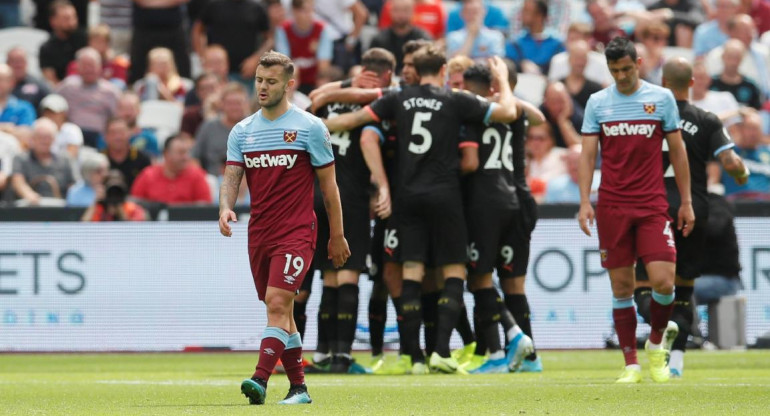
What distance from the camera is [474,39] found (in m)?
20.6

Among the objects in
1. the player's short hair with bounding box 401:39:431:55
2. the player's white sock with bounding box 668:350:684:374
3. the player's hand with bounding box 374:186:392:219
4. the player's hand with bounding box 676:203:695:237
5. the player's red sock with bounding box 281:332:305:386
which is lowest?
the player's white sock with bounding box 668:350:684:374

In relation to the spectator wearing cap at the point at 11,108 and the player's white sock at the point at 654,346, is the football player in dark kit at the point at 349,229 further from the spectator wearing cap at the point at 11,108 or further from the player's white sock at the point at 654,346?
the spectator wearing cap at the point at 11,108

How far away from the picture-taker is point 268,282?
8.92 m

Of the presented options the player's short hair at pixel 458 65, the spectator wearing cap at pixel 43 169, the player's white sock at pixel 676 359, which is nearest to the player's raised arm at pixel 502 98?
the player's short hair at pixel 458 65

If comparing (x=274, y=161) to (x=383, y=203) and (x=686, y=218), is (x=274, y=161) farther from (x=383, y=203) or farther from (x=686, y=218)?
(x=686, y=218)

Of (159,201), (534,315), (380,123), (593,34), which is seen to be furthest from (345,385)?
(593,34)

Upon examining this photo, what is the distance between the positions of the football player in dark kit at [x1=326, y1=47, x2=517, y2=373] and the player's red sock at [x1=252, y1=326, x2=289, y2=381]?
3337mm

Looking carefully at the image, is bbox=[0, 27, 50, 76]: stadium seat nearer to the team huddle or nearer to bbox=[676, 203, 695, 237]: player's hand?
the team huddle

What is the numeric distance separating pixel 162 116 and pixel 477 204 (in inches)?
362

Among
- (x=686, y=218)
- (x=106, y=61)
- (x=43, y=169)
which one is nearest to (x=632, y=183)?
(x=686, y=218)

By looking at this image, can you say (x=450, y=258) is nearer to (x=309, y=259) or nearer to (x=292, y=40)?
(x=309, y=259)

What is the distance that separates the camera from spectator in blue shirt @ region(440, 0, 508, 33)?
21891 mm

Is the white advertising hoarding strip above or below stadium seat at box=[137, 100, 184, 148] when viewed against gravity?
below

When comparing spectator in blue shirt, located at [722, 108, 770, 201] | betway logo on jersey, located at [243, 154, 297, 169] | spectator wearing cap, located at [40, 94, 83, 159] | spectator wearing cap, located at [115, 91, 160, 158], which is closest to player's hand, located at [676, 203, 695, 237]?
betway logo on jersey, located at [243, 154, 297, 169]
